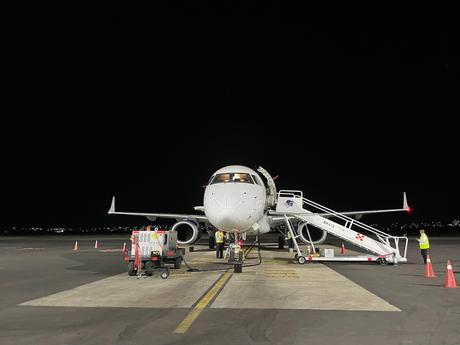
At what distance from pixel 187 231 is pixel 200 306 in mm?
19026

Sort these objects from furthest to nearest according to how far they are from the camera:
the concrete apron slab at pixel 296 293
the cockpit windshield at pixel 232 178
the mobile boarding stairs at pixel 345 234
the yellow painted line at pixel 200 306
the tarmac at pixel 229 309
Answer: the mobile boarding stairs at pixel 345 234 < the cockpit windshield at pixel 232 178 < the concrete apron slab at pixel 296 293 < the yellow painted line at pixel 200 306 < the tarmac at pixel 229 309

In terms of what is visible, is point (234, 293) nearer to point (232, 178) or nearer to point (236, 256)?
point (236, 256)

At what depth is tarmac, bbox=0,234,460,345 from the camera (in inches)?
240

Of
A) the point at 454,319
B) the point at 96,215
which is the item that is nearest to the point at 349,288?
the point at 454,319

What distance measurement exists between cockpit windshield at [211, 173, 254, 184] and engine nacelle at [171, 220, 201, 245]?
9.45m

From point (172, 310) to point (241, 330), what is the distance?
76.4 inches

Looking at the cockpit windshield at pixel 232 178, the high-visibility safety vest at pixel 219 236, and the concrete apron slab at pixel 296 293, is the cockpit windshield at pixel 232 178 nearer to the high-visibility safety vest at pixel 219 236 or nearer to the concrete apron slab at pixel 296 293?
the concrete apron slab at pixel 296 293

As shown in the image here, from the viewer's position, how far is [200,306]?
27.2ft

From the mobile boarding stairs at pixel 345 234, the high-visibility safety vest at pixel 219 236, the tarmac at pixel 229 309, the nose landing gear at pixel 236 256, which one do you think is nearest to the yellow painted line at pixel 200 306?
the tarmac at pixel 229 309

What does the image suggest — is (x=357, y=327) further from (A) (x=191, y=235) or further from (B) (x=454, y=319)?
(A) (x=191, y=235)

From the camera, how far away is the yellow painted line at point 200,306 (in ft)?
21.5

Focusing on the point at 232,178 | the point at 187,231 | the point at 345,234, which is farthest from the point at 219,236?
the point at 187,231

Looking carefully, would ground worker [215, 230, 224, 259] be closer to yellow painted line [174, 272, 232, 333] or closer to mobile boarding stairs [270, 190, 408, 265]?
mobile boarding stairs [270, 190, 408, 265]

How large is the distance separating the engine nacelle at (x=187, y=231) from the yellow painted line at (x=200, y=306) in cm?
1293
